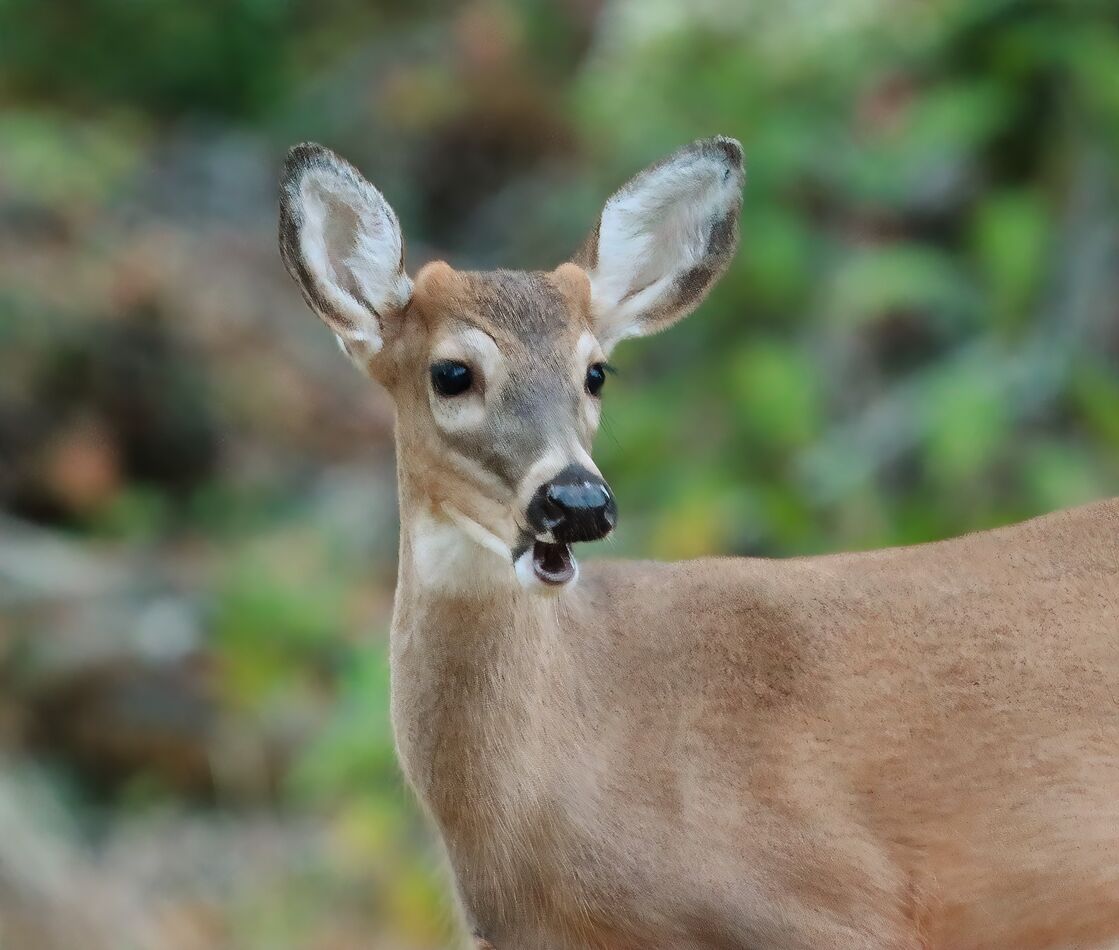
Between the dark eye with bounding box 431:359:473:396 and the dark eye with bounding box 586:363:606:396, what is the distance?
0.22m

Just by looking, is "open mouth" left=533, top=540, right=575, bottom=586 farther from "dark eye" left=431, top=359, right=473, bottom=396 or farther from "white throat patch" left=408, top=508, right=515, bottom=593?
"dark eye" left=431, top=359, right=473, bottom=396

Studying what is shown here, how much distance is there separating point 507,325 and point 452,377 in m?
0.13

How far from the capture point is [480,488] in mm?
2863

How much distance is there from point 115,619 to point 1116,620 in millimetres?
5529

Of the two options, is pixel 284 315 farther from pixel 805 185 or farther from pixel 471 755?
pixel 471 755

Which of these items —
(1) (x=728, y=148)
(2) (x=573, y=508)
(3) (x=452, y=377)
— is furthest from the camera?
(1) (x=728, y=148)

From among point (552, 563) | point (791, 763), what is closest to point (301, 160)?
point (552, 563)

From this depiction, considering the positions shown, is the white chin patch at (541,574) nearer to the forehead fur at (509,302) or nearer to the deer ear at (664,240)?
the forehead fur at (509,302)

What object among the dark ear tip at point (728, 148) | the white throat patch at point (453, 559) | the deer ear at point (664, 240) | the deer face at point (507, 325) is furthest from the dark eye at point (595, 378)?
the dark ear tip at point (728, 148)

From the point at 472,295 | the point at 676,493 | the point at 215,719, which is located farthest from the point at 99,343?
the point at 472,295

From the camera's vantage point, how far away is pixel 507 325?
2947 mm

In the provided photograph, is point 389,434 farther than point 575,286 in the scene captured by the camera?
Yes

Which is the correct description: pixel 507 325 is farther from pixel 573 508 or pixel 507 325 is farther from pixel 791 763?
pixel 791 763

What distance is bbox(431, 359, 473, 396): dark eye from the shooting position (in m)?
2.92
